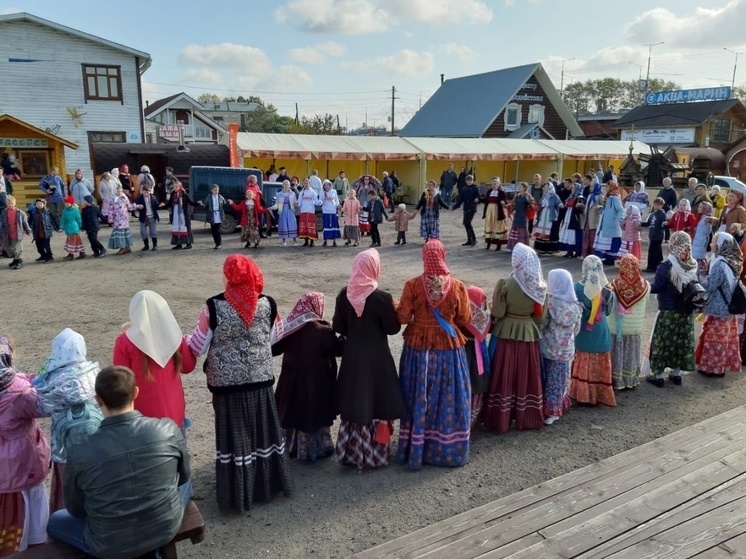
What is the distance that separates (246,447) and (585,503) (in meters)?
2.05

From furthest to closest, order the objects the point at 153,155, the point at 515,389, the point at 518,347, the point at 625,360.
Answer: the point at 153,155, the point at 625,360, the point at 515,389, the point at 518,347

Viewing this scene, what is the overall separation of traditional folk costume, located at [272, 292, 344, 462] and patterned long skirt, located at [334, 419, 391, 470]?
6.6 inches

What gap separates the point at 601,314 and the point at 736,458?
1.60 meters

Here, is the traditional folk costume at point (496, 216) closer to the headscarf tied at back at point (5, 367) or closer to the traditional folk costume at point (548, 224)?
the traditional folk costume at point (548, 224)

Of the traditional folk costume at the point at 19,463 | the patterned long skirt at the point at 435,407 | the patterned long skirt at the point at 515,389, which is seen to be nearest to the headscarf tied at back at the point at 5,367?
the traditional folk costume at the point at 19,463

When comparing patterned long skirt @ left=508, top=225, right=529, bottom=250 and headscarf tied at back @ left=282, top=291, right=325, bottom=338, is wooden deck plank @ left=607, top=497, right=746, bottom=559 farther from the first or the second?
patterned long skirt @ left=508, top=225, right=529, bottom=250

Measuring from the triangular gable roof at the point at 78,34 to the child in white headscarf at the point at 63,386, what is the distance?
2371 centimetres

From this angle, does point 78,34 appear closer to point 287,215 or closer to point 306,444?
Result: point 287,215

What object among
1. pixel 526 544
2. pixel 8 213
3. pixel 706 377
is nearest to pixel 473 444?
pixel 526 544

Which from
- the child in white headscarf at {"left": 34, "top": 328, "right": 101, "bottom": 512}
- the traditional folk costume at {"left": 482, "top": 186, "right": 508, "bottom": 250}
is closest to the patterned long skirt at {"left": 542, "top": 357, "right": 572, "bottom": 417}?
the child in white headscarf at {"left": 34, "top": 328, "right": 101, "bottom": 512}

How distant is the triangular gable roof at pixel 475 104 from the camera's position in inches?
1307

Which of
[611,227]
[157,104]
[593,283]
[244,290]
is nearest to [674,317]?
[593,283]

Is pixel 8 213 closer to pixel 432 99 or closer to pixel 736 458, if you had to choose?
pixel 736 458

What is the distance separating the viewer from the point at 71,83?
75.2 ft
